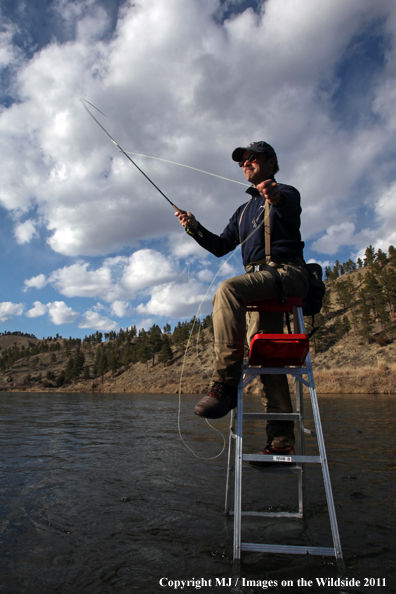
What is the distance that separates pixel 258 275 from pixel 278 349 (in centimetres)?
68

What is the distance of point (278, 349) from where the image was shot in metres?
2.68

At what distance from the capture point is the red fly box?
2.58 meters

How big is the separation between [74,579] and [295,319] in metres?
2.53

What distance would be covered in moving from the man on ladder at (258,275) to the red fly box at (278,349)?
0.53 feet

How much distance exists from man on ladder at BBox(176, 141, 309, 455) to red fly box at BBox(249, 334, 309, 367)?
162 millimetres

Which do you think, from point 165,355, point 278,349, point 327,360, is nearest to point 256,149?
point 278,349

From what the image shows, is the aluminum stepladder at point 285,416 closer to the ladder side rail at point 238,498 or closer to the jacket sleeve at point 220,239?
the ladder side rail at point 238,498

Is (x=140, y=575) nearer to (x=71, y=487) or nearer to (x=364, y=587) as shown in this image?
(x=364, y=587)

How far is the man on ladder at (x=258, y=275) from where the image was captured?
2.77 meters

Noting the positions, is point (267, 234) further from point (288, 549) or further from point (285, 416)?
point (288, 549)

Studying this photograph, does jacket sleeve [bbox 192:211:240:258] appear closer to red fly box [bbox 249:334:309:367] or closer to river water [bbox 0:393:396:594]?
red fly box [bbox 249:334:309:367]

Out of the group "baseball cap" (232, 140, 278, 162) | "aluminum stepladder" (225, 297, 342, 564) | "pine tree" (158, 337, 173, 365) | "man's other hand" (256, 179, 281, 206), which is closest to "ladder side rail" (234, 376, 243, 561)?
"aluminum stepladder" (225, 297, 342, 564)

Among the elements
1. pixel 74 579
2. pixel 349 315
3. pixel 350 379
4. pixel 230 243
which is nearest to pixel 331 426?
pixel 230 243

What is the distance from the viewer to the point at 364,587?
195 cm
